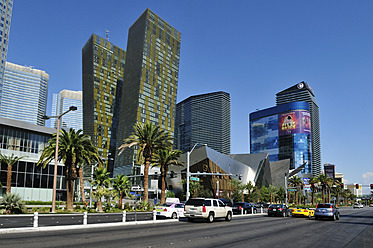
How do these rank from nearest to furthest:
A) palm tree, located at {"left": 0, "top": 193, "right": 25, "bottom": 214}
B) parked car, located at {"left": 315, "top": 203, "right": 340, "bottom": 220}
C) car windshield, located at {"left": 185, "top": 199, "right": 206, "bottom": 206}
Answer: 1. car windshield, located at {"left": 185, "top": 199, "right": 206, "bottom": 206}
2. parked car, located at {"left": 315, "top": 203, "right": 340, "bottom": 220}
3. palm tree, located at {"left": 0, "top": 193, "right": 25, "bottom": 214}

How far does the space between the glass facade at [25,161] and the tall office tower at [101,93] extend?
86.0 m

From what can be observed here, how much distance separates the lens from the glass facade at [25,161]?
61.8 meters

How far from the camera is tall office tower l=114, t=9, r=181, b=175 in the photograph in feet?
450

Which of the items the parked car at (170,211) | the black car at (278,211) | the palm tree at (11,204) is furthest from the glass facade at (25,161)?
the black car at (278,211)

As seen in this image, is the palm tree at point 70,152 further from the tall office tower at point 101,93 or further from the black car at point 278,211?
the tall office tower at point 101,93

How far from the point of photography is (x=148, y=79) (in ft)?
460

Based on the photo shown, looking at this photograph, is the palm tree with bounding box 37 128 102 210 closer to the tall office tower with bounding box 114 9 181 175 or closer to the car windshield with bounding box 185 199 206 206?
the car windshield with bounding box 185 199 206 206

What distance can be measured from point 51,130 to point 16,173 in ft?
36.7

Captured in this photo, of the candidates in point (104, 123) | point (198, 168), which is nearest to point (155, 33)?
point (104, 123)

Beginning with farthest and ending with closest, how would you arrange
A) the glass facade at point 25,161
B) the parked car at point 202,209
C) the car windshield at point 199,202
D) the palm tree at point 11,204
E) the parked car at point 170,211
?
the glass facade at point 25,161
the palm tree at point 11,204
the parked car at point 170,211
the car windshield at point 199,202
the parked car at point 202,209

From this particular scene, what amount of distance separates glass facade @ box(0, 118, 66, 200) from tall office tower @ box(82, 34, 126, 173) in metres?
86.0

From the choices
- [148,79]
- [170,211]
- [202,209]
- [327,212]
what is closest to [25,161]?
[170,211]

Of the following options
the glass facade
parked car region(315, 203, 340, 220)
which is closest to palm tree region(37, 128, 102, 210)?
the glass facade

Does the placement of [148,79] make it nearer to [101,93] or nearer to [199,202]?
[101,93]
